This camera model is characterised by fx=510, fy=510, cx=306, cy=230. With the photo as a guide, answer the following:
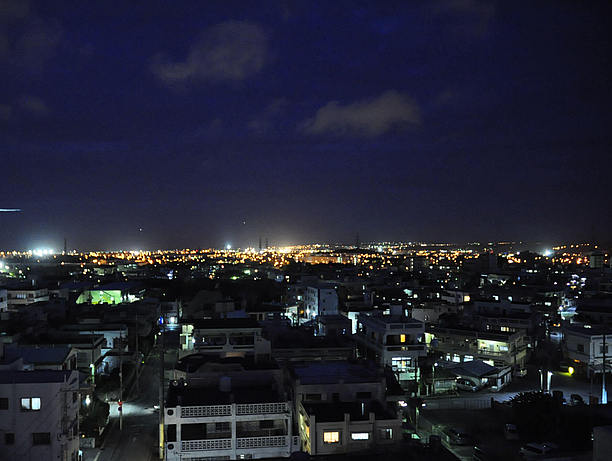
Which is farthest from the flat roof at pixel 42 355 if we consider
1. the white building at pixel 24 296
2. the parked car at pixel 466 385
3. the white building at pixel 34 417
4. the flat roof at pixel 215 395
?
the white building at pixel 24 296

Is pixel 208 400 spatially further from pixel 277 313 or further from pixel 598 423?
pixel 277 313

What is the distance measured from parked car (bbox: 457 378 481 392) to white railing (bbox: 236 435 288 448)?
876cm

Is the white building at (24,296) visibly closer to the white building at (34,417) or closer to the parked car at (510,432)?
the white building at (34,417)

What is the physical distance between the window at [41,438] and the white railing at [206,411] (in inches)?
96.2

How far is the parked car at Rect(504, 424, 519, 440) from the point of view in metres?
11.8

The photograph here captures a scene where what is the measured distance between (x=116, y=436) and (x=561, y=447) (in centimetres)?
998

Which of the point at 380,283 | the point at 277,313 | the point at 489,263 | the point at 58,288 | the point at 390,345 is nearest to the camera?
the point at 390,345

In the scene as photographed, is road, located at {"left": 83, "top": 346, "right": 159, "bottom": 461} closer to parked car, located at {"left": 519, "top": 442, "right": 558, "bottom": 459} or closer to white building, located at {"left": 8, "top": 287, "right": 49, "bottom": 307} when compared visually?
parked car, located at {"left": 519, "top": 442, "right": 558, "bottom": 459}

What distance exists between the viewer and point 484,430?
40.5ft

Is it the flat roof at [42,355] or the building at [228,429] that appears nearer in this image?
the building at [228,429]

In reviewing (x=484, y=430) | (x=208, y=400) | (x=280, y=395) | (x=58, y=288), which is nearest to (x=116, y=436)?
(x=208, y=400)

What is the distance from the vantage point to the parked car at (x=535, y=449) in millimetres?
10343

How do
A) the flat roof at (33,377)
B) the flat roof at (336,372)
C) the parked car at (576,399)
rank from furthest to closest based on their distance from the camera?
the parked car at (576,399) → the flat roof at (336,372) → the flat roof at (33,377)

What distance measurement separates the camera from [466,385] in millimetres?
16125
